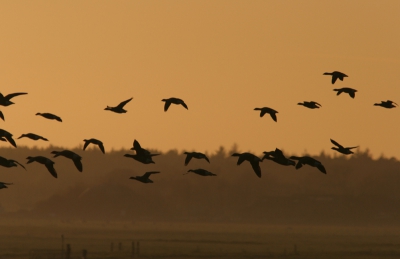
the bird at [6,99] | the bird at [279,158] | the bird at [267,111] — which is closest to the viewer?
the bird at [6,99]

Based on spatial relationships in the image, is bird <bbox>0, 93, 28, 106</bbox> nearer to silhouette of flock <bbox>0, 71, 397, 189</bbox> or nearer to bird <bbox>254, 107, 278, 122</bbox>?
silhouette of flock <bbox>0, 71, 397, 189</bbox>

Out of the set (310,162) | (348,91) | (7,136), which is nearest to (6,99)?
(7,136)

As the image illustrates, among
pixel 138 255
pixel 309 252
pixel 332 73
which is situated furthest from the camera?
pixel 309 252

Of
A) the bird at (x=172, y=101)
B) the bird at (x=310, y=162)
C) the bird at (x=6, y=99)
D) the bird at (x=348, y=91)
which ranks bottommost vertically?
the bird at (x=310, y=162)

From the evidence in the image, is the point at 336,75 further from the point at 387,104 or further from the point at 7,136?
the point at 7,136

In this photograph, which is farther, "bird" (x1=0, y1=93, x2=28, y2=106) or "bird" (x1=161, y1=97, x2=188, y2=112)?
"bird" (x1=161, y1=97, x2=188, y2=112)

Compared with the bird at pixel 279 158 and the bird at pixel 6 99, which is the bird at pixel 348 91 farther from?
the bird at pixel 6 99

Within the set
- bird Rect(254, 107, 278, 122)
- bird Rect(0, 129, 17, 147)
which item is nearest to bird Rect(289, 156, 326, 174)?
bird Rect(254, 107, 278, 122)

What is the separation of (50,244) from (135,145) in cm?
10902

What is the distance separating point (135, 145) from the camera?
36.4m

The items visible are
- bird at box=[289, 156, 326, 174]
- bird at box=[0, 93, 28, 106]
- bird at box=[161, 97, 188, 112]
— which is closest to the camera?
bird at box=[0, 93, 28, 106]

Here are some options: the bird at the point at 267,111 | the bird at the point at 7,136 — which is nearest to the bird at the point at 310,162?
the bird at the point at 267,111

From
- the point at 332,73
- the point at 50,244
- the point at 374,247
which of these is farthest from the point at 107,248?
the point at 332,73

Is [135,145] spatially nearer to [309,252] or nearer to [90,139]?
[90,139]
